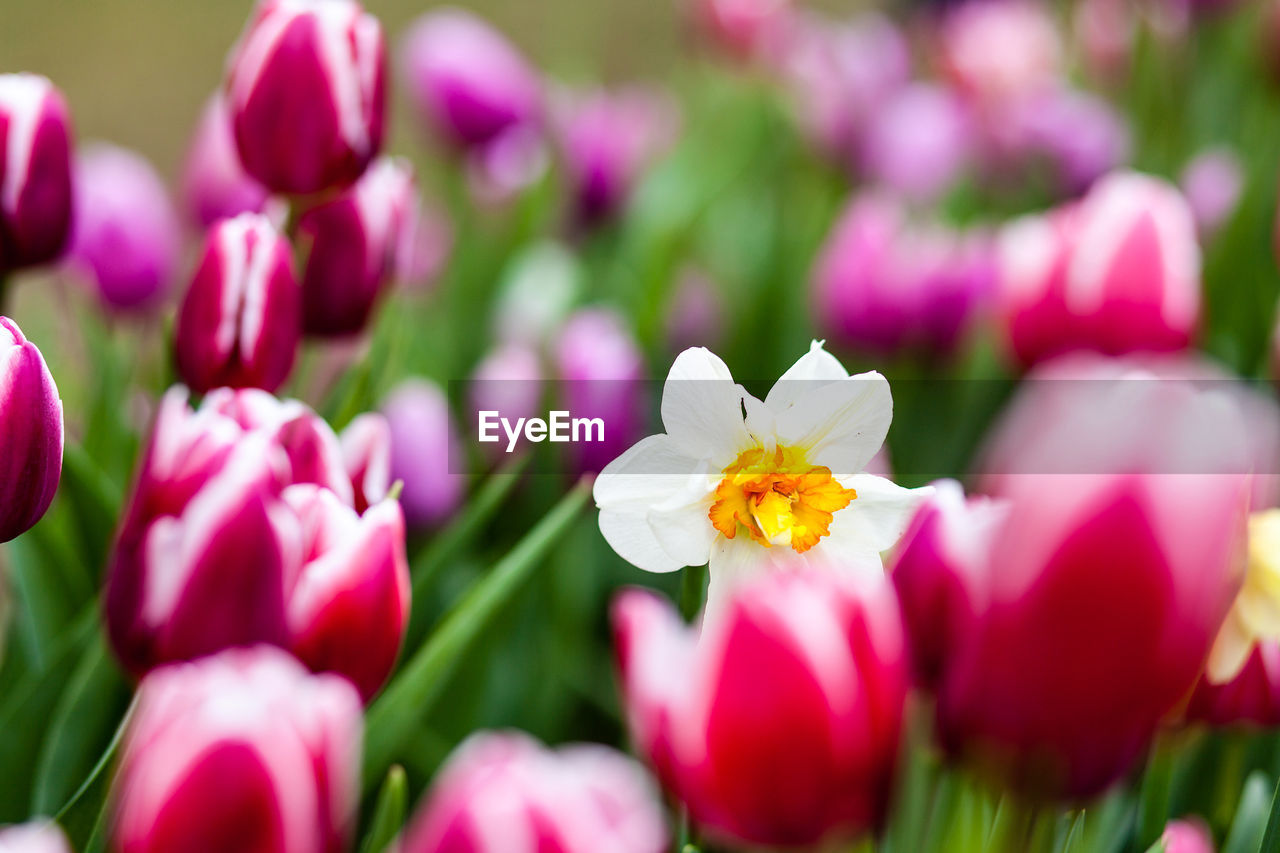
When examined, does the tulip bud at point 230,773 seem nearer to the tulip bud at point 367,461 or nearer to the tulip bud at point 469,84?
the tulip bud at point 367,461

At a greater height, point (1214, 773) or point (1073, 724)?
point (1073, 724)

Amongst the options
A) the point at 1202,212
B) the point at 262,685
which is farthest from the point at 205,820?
the point at 1202,212

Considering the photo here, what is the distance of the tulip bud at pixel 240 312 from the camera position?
30cm

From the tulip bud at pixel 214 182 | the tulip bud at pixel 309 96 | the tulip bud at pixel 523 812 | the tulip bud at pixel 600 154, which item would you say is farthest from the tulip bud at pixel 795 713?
the tulip bud at pixel 600 154

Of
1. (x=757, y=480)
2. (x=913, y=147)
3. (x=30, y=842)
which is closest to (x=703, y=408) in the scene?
(x=757, y=480)

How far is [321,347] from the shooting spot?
405 millimetres

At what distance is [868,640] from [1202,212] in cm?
78

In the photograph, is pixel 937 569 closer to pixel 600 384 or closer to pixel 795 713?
pixel 795 713

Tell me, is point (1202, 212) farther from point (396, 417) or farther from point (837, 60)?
point (396, 417)

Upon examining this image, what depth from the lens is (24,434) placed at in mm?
231

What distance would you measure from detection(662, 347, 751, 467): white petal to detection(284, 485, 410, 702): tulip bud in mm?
63

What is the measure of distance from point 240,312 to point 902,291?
41cm

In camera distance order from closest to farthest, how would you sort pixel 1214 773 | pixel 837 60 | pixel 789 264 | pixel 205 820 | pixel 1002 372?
pixel 205 820
pixel 1214 773
pixel 1002 372
pixel 789 264
pixel 837 60

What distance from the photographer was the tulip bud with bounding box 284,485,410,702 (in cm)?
22
